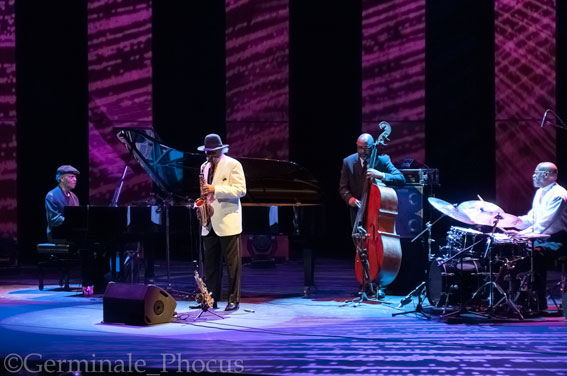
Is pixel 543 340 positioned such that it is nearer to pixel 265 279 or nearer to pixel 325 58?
pixel 265 279

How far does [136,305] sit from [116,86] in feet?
21.1

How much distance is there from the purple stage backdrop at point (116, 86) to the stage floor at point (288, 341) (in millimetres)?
4163

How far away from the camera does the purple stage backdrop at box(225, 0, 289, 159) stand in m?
11.5

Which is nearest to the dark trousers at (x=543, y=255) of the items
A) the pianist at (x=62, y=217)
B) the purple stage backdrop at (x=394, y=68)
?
the pianist at (x=62, y=217)

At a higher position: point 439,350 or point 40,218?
point 40,218

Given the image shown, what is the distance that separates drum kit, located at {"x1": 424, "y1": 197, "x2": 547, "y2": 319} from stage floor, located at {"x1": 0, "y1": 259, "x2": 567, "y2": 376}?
28 cm

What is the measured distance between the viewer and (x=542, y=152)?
10945mm

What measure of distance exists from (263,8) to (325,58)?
1.27m

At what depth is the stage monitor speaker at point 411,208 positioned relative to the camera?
7383mm

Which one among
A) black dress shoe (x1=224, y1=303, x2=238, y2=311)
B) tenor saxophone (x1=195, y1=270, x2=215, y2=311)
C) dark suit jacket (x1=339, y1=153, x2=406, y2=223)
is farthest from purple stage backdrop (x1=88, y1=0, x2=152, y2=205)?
tenor saxophone (x1=195, y1=270, x2=215, y2=311)

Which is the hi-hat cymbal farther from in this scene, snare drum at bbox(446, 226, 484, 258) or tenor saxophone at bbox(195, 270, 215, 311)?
tenor saxophone at bbox(195, 270, 215, 311)

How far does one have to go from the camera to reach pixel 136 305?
5629 millimetres

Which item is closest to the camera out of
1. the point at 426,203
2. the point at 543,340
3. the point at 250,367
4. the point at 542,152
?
the point at 250,367

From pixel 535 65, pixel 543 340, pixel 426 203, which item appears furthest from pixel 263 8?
pixel 543 340
